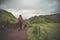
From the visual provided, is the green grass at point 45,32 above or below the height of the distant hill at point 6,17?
below

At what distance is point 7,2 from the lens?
3.41m

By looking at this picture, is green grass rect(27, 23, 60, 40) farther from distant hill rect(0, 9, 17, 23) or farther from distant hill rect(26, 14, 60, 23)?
distant hill rect(0, 9, 17, 23)

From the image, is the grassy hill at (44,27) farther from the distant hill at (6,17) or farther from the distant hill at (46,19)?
the distant hill at (6,17)

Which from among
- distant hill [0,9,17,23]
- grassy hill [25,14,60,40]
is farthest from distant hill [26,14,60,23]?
distant hill [0,9,17,23]

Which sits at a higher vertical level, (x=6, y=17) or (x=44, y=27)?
(x=6, y=17)

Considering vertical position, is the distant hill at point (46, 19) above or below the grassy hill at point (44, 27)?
above

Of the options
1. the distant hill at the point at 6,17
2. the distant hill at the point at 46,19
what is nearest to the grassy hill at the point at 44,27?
the distant hill at the point at 46,19

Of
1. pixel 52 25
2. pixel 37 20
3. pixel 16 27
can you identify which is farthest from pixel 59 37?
pixel 16 27

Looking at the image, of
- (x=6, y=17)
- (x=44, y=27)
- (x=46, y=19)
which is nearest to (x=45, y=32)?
(x=44, y=27)

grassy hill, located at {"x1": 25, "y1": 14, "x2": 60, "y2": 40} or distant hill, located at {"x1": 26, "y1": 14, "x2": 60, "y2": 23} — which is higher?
distant hill, located at {"x1": 26, "y1": 14, "x2": 60, "y2": 23}

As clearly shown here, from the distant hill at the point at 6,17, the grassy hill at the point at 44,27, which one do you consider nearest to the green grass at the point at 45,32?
the grassy hill at the point at 44,27

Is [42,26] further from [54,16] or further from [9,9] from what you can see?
[9,9]

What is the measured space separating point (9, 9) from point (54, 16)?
0.85m

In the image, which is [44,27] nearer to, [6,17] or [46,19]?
[46,19]
